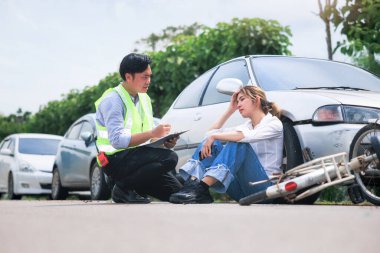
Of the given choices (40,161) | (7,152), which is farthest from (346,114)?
(7,152)

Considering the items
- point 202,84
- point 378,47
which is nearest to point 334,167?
point 202,84

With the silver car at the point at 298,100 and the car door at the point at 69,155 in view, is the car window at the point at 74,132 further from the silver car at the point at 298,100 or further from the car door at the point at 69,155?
the silver car at the point at 298,100

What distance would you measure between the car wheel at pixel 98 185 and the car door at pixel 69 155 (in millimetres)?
1024

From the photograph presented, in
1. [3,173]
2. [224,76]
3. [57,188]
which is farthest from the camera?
[3,173]

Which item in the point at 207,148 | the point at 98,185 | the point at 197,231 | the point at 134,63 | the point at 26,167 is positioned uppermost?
the point at 134,63

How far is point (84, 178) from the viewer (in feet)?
41.0

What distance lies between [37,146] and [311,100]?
35.9 feet

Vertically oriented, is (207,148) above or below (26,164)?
above

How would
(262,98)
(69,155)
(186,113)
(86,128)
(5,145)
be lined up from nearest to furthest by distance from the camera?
(262,98) → (186,113) → (86,128) → (69,155) → (5,145)

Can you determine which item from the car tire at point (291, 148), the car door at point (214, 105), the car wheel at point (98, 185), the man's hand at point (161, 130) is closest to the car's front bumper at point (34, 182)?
the car wheel at point (98, 185)

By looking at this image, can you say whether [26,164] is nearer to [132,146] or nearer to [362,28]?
[362,28]

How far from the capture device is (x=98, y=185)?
11594 millimetres

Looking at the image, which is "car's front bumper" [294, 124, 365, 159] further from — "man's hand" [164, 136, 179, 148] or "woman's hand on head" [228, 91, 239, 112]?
"man's hand" [164, 136, 179, 148]

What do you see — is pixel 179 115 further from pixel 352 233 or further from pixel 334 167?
pixel 352 233
